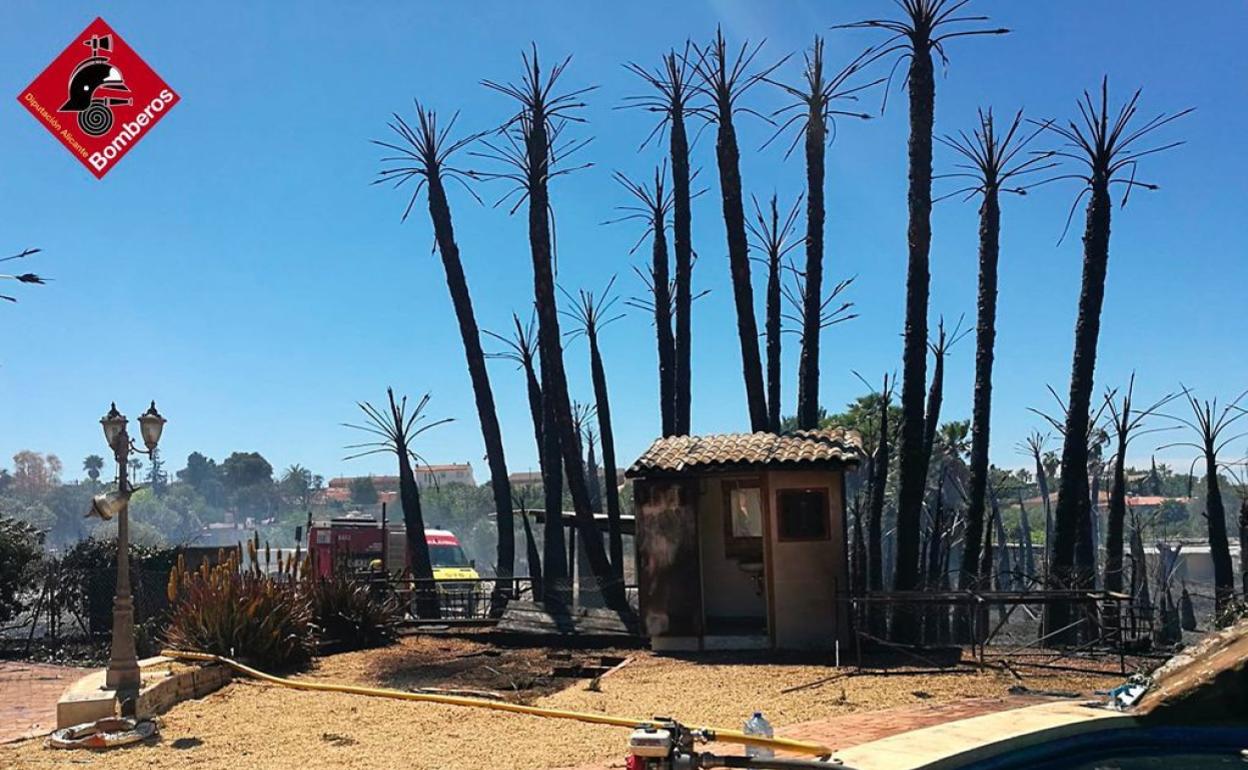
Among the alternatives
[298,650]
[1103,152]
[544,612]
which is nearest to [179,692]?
[298,650]

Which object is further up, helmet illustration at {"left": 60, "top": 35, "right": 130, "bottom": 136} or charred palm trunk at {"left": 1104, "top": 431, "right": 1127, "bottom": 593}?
helmet illustration at {"left": 60, "top": 35, "right": 130, "bottom": 136}

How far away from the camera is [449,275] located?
23969 mm

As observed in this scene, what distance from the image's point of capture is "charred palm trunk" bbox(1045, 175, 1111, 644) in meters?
17.8

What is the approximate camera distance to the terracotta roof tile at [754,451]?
1357cm

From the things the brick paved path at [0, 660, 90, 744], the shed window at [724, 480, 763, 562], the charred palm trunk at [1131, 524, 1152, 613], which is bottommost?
the brick paved path at [0, 660, 90, 744]

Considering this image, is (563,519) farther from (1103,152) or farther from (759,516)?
(1103,152)

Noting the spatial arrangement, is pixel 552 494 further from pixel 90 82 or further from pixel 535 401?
pixel 90 82

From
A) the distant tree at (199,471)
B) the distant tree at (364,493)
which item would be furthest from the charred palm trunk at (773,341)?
the distant tree at (199,471)

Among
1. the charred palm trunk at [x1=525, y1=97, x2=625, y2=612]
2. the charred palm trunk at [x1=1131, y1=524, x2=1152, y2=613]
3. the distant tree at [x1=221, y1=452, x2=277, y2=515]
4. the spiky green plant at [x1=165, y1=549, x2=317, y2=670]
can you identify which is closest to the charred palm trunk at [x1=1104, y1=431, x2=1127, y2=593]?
the charred palm trunk at [x1=1131, y1=524, x2=1152, y2=613]

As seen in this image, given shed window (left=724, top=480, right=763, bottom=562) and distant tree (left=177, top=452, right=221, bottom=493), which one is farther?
distant tree (left=177, top=452, right=221, bottom=493)

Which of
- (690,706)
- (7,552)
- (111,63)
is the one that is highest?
(111,63)

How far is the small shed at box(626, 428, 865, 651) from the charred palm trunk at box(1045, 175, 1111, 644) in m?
5.76

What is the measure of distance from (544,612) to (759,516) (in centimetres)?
405

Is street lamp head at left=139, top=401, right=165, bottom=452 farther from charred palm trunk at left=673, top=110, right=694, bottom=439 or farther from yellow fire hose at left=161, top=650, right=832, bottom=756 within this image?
charred palm trunk at left=673, top=110, right=694, bottom=439
